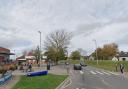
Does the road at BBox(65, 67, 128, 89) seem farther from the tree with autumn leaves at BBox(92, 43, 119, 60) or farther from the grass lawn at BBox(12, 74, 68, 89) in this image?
the tree with autumn leaves at BBox(92, 43, 119, 60)

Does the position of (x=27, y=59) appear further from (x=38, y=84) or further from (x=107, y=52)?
(x=107, y=52)

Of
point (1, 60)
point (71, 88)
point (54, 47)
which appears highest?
point (54, 47)

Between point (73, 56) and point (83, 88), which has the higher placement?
point (73, 56)

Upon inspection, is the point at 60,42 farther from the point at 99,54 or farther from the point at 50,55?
the point at 99,54

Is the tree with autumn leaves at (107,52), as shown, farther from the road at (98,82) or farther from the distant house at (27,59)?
the road at (98,82)

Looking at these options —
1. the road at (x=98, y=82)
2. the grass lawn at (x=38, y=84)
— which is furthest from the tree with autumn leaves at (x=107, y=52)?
the grass lawn at (x=38, y=84)

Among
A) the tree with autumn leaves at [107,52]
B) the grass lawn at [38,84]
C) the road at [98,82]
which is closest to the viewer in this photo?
the road at [98,82]

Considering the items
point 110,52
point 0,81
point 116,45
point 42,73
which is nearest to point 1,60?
point 42,73

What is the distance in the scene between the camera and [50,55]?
111m

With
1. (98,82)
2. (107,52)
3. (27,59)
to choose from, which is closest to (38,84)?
(98,82)

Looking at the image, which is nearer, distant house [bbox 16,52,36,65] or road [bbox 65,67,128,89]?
road [bbox 65,67,128,89]

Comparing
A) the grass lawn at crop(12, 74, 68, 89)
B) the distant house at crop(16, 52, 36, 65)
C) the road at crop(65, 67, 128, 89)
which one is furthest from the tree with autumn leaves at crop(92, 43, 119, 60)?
the grass lawn at crop(12, 74, 68, 89)

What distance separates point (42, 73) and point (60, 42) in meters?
74.8

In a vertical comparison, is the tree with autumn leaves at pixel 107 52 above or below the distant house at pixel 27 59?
above
